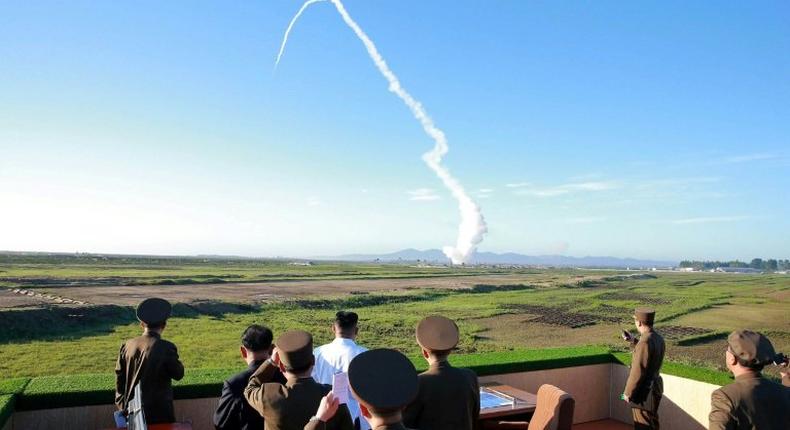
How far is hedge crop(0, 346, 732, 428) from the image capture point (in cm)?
471

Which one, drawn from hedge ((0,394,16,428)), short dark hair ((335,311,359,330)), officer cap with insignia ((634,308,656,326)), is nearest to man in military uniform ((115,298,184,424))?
hedge ((0,394,16,428))

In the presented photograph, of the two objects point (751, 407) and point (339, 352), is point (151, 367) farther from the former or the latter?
point (751, 407)

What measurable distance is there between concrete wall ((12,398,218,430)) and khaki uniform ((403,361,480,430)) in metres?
2.86

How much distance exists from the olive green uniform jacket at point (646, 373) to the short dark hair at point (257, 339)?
12.2 feet

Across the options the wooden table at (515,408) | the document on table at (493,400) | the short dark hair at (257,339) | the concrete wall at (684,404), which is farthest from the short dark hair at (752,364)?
the concrete wall at (684,404)

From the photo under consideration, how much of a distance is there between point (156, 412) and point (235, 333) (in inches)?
809

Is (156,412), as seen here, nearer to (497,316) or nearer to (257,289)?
(497,316)

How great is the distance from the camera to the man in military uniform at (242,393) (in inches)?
137

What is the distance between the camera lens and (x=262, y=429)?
3.54m

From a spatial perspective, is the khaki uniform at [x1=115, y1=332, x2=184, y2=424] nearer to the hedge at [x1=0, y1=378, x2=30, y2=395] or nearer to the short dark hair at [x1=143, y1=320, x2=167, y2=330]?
the short dark hair at [x1=143, y1=320, x2=167, y2=330]

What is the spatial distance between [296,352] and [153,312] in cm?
224

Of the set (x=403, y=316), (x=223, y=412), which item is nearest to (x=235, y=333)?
(x=403, y=316)

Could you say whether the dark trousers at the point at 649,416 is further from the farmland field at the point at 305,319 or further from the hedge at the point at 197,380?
the farmland field at the point at 305,319

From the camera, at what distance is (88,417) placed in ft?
16.0
